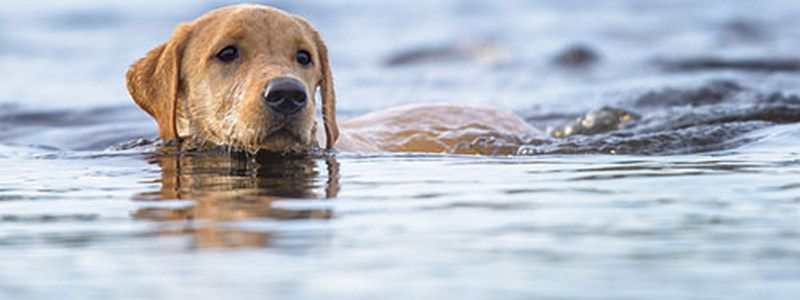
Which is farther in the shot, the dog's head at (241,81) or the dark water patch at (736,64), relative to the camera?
the dark water patch at (736,64)

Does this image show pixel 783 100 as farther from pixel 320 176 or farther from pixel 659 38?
pixel 659 38

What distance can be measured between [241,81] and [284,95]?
1.27 ft

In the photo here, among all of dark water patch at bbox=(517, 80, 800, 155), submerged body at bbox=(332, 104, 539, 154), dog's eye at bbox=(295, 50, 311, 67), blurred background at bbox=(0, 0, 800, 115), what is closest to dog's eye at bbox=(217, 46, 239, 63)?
dog's eye at bbox=(295, 50, 311, 67)

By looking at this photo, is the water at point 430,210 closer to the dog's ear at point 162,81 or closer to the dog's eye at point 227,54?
the dog's ear at point 162,81

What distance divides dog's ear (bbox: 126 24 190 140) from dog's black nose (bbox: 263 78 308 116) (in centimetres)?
89

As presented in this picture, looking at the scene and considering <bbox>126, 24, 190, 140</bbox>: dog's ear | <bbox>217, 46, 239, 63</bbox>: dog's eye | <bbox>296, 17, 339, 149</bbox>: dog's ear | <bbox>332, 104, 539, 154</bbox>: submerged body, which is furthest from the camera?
<bbox>332, 104, 539, 154</bbox>: submerged body

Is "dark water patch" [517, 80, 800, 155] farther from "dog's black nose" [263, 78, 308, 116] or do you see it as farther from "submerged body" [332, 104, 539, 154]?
"dog's black nose" [263, 78, 308, 116]

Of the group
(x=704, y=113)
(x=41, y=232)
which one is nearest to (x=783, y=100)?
(x=704, y=113)

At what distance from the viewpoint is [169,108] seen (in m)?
6.93

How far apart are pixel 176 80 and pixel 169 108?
0.15m

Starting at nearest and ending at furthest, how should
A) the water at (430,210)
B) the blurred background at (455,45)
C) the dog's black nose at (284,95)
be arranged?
1. the water at (430,210)
2. the dog's black nose at (284,95)
3. the blurred background at (455,45)

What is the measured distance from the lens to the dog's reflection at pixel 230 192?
4.32 metres

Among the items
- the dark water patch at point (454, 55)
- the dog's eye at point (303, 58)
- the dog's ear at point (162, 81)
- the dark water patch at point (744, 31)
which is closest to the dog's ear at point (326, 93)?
the dog's eye at point (303, 58)

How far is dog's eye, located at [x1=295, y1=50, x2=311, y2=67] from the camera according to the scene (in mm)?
6764
